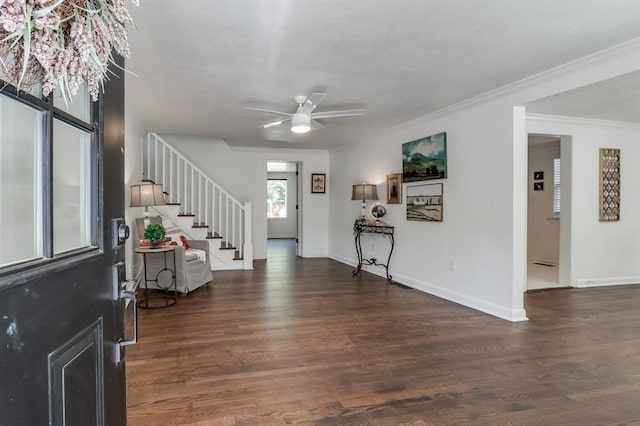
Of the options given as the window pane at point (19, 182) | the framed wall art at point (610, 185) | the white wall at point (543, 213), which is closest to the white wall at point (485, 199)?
the framed wall art at point (610, 185)

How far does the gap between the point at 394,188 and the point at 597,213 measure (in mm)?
3017

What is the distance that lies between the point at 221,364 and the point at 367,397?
3.71 ft

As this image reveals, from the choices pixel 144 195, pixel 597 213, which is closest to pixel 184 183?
pixel 144 195

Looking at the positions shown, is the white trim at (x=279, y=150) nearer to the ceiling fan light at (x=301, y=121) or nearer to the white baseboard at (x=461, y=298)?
the white baseboard at (x=461, y=298)

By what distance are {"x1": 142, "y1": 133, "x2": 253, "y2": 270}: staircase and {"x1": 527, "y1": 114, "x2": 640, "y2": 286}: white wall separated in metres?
5.29

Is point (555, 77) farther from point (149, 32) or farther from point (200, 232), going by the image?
point (200, 232)

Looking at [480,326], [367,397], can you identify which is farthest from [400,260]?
[367,397]

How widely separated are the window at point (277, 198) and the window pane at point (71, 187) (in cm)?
1178

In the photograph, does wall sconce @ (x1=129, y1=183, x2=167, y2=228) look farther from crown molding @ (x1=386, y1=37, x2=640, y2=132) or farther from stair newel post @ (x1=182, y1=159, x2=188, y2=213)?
crown molding @ (x1=386, y1=37, x2=640, y2=132)

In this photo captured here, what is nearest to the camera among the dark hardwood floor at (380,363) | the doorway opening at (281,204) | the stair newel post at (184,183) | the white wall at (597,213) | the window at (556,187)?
the dark hardwood floor at (380,363)

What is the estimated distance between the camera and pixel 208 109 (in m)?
4.77

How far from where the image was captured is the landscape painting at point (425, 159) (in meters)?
4.84

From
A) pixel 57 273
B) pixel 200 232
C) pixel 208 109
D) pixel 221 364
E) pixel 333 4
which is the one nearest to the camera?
pixel 57 273

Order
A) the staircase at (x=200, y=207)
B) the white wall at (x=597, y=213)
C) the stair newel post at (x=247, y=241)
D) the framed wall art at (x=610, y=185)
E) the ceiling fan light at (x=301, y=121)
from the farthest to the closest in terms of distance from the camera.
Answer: the stair newel post at (x=247, y=241)
the staircase at (x=200, y=207)
the framed wall art at (x=610, y=185)
the white wall at (x=597, y=213)
the ceiling fan light at (x=301, y=121)
